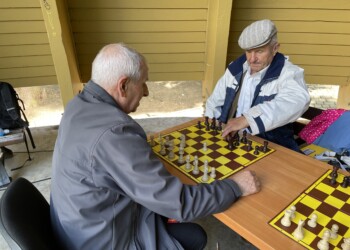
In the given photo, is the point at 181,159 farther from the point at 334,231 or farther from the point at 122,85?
the point at 334,231

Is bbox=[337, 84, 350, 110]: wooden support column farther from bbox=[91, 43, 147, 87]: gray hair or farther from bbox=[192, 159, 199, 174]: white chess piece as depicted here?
bbox=[91, 43, 147, 87]: gray hair

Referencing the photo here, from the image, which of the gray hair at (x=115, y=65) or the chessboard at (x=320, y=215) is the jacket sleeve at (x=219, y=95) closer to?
the chessboard at (x=320, y=215)

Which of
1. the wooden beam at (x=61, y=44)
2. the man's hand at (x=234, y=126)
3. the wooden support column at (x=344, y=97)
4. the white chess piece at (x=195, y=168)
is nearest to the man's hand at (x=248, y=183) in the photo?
the white chess piece at (x=195, y=168)

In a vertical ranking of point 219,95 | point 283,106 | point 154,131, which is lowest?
point 154,131

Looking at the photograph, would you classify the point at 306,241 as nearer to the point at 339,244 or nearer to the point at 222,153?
the point at 339,244

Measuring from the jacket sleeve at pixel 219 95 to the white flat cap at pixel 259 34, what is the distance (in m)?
0.50

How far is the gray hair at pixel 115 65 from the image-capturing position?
1.09m

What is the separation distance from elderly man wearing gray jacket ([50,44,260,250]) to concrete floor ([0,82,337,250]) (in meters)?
1.16

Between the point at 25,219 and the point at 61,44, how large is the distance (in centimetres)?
237

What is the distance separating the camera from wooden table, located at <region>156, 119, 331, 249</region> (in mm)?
1032

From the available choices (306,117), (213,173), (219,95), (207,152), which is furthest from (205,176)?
(306,117)

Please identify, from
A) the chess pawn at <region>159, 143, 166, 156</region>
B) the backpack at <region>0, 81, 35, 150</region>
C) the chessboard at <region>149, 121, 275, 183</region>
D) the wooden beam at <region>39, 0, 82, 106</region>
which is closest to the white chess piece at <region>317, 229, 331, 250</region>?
the chessboard at <region>149, 121, 275, 183</region>

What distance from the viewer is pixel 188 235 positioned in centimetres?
148

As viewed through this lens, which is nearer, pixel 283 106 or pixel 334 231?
pixel 334 231
